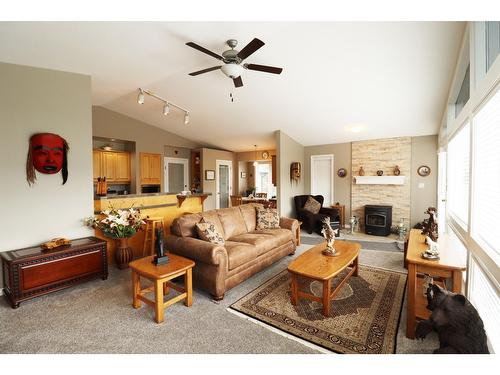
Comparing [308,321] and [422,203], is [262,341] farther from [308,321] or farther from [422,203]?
[422,203]

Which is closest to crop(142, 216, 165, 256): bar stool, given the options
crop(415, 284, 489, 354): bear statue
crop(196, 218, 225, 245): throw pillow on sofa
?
crop(196, 218, 225, 245): throw pillow on sofa

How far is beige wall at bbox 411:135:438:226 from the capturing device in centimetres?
558

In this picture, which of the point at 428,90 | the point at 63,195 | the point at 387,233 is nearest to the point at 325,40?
the point at 428,90

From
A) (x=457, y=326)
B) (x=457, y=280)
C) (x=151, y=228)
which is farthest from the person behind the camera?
(x=151, y=228)

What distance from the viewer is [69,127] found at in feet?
10.6

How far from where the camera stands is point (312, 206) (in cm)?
625

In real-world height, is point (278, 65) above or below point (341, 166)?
above

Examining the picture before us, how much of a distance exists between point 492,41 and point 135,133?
6546 millimetres

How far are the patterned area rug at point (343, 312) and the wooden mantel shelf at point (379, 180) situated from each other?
11.3 feet

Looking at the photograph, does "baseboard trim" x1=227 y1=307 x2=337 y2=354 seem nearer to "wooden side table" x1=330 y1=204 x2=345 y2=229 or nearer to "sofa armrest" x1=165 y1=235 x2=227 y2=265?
"sofa armrest" x1=165 y1=235 x2=227 y2=265

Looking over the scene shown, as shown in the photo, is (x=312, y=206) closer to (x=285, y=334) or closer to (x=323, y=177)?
(x=323, y=177)

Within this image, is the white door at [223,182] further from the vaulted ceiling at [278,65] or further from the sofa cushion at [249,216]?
the sofa cushion at [249,216]

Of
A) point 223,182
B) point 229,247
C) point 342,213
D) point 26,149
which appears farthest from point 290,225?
point 223,182
